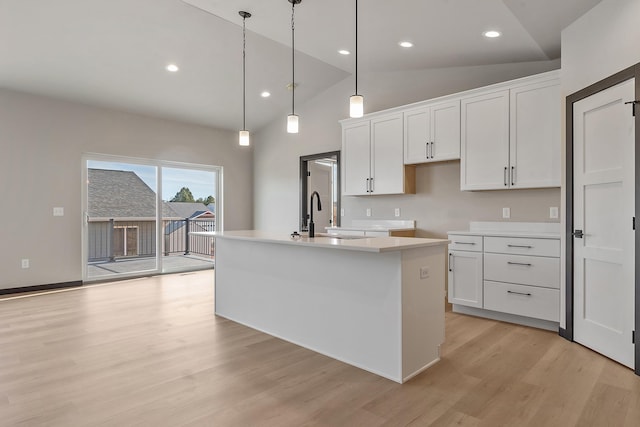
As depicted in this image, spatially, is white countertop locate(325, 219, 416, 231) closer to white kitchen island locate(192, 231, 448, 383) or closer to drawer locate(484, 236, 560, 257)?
drawer locate(484, 236, 560, 257)

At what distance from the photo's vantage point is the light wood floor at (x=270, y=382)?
2076 millimetres

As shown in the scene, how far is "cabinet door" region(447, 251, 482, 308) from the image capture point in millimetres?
3998

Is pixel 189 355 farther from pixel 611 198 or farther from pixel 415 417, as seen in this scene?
pixel 611 198

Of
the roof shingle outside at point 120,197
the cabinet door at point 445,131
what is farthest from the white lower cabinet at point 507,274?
the roof shingle outside at point 120,197

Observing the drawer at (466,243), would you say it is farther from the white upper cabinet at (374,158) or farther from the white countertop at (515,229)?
the white upper cabinet at (374,158)

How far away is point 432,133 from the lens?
15.2 ft

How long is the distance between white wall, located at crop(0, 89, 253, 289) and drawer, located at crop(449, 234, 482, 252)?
16.5 feet

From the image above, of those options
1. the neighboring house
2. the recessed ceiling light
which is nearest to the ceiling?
the recessed ceiling light

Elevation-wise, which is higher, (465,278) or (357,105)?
(357,105)

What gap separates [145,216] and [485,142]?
5.37 meters

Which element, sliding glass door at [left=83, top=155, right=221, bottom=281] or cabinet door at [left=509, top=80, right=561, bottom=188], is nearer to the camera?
cabinet door at [left=509, top=80, right=561, bottom=188]

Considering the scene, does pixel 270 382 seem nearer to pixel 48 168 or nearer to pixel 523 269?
pixel 523 269

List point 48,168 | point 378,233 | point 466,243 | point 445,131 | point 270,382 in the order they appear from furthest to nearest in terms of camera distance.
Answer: point 48,168, point 378,233, point 445,131, point 466,243, point 270,382

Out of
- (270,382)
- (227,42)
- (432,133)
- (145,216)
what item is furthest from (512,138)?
(145,216)
